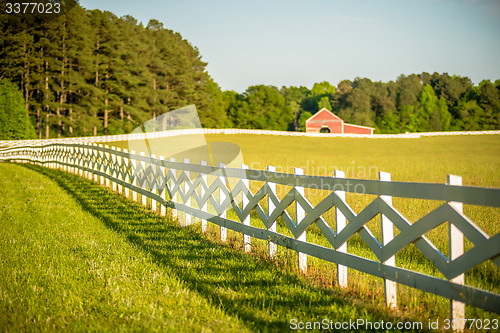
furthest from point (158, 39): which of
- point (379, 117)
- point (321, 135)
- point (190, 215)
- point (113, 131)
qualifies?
point (190, 215)

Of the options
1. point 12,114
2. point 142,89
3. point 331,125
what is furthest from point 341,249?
point 331,125

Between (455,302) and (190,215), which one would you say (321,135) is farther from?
(455,302)

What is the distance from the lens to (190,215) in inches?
356

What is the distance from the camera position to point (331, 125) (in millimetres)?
80438

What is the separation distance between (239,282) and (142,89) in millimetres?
64370

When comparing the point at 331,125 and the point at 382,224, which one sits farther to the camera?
the point at 331,125

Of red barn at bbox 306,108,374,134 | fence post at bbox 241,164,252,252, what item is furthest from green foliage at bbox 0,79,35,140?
fence post at bbox 241,164,252,252

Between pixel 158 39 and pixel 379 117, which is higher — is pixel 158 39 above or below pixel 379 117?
above

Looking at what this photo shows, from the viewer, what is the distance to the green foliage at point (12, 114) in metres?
52.8

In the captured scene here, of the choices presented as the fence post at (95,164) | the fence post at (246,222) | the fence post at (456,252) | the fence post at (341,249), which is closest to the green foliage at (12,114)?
the fence post at (95,164)

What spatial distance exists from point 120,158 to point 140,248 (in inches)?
307

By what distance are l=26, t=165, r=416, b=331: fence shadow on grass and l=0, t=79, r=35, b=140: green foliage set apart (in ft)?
167

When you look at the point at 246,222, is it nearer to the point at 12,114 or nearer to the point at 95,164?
the point at 95,164

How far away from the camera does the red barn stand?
79600mm
